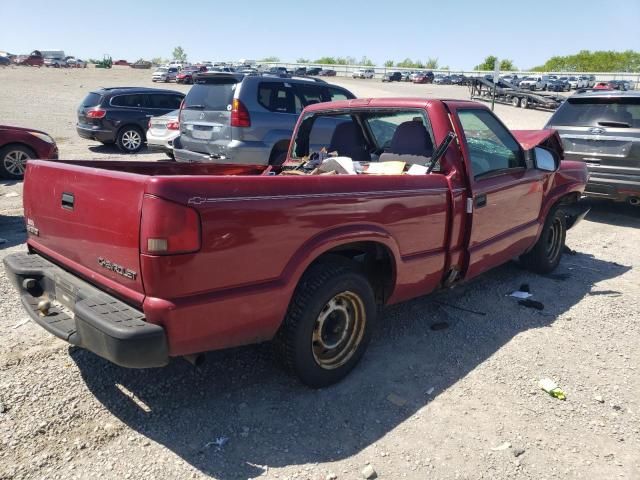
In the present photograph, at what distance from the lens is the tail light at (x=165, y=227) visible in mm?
2393

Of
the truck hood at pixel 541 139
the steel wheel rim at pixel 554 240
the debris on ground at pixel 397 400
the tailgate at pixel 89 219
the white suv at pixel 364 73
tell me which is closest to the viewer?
the tailgate at pixel 89 219

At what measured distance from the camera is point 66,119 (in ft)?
67.9

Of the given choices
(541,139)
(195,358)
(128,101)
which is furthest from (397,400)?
(128,101)

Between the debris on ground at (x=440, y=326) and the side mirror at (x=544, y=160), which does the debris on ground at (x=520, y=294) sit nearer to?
the debris on ground at (x=440, y=326)

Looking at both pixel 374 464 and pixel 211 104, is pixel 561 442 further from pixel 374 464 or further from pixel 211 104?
pixel 211 104

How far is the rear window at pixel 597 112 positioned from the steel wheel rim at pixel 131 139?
10.4 metres

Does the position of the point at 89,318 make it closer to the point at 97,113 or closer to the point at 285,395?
the point at 285,395

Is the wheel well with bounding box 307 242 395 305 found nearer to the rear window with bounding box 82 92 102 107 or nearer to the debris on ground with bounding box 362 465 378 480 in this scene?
the debris on ground with bounding box 362 465 378 480

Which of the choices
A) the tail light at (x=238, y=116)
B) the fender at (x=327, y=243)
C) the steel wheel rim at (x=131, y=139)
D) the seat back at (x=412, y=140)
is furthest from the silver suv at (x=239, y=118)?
the steel wheel rim at (x=131, y=139)

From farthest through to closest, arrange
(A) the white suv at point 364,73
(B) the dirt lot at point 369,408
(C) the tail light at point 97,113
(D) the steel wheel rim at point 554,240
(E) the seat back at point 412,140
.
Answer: (A) the white suv at point 364,73, (C) the tail light at point 97,113, (D) the steel wheel rim at point 554,240, (E) the seat back at point 412,140, (B) the dirt lot at point 369,408

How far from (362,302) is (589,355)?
185cm

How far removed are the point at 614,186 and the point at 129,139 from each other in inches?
454

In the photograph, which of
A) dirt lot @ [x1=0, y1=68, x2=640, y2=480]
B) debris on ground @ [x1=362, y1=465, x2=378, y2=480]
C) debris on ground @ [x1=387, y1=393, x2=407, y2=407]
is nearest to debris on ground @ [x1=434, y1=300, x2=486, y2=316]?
dirt lot @ [x1=0, y1=68, x2=640, y2=480]

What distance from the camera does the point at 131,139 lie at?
1409cm
